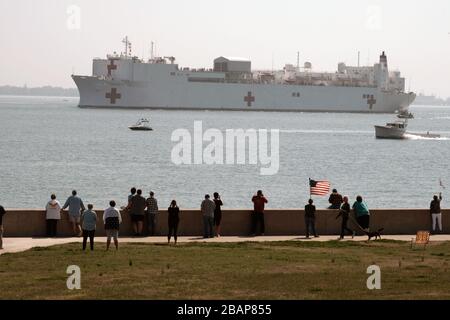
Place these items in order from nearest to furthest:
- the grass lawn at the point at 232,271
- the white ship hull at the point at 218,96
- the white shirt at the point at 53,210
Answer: the grass lawn at the point at 232,271
the white shirt at the point at 53,210
the white ship hull at the point at 218,96

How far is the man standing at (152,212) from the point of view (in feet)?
64.8

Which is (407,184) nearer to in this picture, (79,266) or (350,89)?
(79,266)

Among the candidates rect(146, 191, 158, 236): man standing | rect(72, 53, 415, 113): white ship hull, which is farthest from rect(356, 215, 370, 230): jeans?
rect(72, 53, 415, 113): white ship hull

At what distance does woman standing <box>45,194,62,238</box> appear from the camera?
19422mm

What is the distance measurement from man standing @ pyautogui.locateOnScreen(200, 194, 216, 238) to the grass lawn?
117cm

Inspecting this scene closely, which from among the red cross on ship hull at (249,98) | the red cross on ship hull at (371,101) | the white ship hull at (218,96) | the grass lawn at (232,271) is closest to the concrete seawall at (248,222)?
the grass lawn at (232,271)

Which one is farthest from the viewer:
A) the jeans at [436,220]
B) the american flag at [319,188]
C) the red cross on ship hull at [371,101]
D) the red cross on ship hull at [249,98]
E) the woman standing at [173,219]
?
the red cross on ship hull at [371,101]

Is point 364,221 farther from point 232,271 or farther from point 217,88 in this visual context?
point 217,88

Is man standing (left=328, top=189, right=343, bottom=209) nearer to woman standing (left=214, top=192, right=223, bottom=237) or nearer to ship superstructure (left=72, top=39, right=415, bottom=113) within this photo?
woman standing (left=214, top=192, right=223, bottom=237)

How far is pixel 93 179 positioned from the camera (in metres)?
54.6

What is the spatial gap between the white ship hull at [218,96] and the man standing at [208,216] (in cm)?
15213

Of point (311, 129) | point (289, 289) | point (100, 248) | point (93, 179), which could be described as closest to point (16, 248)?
point (100, 248)

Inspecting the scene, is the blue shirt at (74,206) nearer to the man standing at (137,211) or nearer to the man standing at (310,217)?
the man standing at (137,211)

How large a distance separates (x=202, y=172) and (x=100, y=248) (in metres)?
45.6
